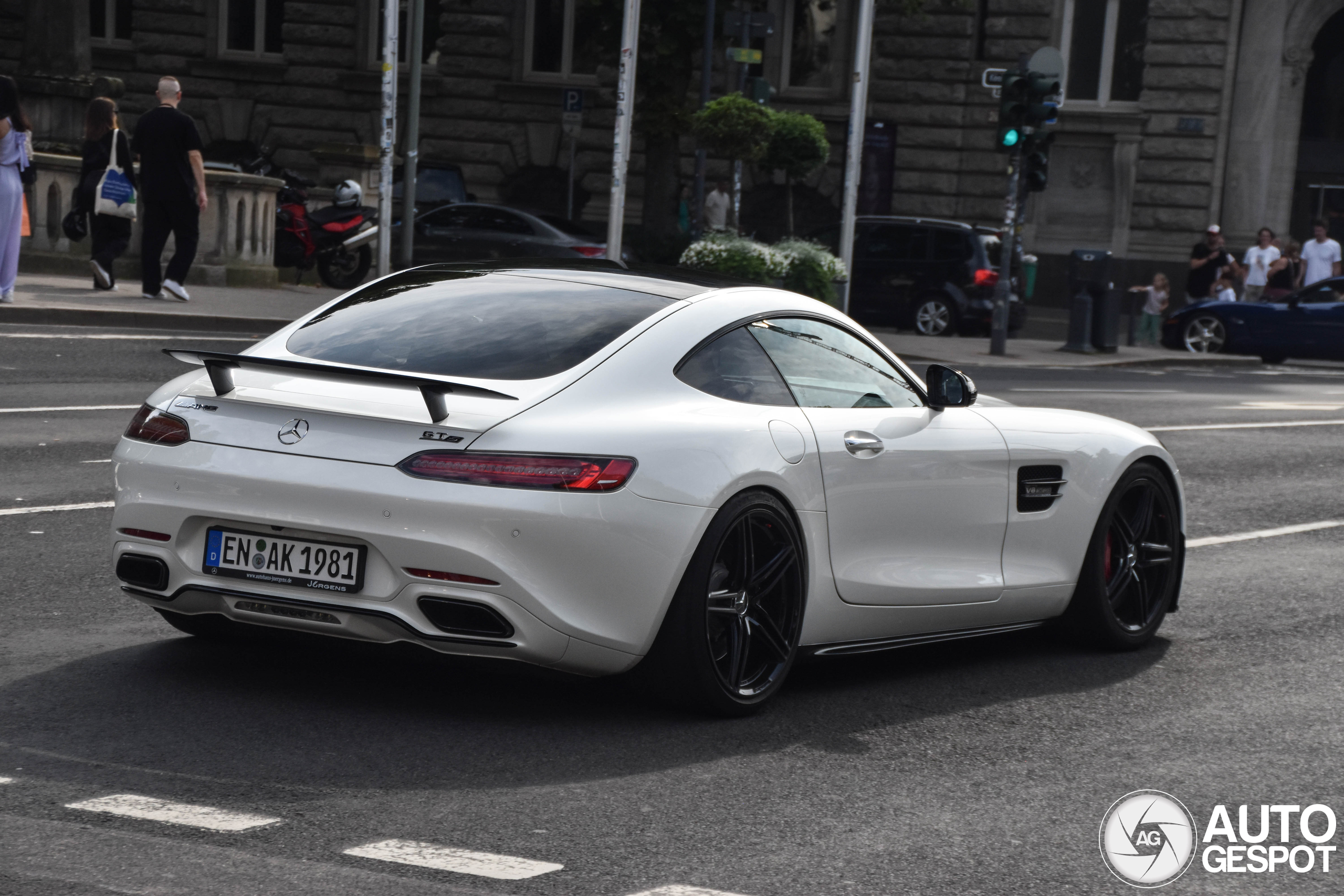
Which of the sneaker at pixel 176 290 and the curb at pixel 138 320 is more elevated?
the sneaker at pixel 176 290

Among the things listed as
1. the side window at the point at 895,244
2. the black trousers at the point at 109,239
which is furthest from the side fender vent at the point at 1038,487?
the side window at the point at 895,244

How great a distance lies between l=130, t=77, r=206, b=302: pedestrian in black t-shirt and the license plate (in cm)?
1390

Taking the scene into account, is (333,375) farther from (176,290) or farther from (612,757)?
(176,290)

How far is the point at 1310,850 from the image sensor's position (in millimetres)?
4566

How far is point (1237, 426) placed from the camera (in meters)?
16.8

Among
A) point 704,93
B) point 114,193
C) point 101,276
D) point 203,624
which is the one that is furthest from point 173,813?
point 704,93

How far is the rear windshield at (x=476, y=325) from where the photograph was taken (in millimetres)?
5457

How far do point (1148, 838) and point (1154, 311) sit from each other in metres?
27.2

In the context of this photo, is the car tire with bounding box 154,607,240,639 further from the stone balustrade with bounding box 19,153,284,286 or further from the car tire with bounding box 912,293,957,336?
the car tire with bounding box 912,293,957,336

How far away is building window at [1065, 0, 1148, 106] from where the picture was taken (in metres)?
38.3

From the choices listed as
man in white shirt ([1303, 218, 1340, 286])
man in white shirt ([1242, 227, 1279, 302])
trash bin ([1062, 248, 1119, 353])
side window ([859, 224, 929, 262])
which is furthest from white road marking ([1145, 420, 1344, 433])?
man in white shirt ([1242, 227, 1279, 302])

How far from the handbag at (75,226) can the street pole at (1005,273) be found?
37.7 ft

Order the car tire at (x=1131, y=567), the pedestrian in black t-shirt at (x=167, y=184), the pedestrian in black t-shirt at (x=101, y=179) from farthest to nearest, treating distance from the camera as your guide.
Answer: the pedestrian in black t-shirt at (x=101, y=179) → the pedestrian in black t-shirt at (x=167, y=184) → the car tire at (x=1131, y=567)

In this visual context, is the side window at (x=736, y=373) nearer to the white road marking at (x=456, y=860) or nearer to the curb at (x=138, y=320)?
the white road marking at (x=456, y=860)
